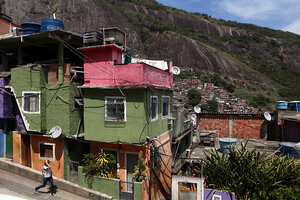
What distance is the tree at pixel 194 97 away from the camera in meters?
64.9

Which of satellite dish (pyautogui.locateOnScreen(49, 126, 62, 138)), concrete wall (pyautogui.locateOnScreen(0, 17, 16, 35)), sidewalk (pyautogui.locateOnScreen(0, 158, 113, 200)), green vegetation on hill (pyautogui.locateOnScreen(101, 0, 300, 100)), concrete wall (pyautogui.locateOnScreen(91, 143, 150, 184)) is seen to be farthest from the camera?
green vegetation on hill (pyautogui.locateOnScreen(101, 0, 300, 100))

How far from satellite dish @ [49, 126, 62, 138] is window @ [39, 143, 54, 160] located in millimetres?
1743

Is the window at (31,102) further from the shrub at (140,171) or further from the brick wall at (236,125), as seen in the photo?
the brick wall at (236,125)

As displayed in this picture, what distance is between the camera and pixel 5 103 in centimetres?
1491

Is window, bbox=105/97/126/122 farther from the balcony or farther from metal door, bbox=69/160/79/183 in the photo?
metal door, bbox=69/160/79/183

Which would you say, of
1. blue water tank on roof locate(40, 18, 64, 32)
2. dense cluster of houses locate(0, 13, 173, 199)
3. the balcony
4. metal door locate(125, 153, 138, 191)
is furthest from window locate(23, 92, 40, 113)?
metal door locate(125, 153, 138, 191)

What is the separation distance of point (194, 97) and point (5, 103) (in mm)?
58272

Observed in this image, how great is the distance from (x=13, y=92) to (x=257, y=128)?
23.3 metres

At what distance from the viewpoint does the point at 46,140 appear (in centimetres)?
1388

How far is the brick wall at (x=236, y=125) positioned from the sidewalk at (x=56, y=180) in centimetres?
1542

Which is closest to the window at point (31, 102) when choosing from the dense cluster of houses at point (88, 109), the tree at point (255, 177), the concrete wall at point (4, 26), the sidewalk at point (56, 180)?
the dense cluster of houses at point (88, 109)

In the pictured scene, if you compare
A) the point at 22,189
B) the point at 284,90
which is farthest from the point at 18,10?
the point at 284,90

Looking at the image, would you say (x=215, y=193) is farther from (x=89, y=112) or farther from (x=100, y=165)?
(x=89, y=112)

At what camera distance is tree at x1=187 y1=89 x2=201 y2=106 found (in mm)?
64875
